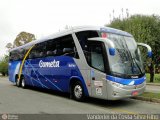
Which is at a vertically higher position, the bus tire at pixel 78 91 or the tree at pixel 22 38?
the tree at pixel 22 38

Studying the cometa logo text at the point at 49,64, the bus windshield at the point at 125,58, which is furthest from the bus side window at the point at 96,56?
the cometa logo text at the point at 49,64

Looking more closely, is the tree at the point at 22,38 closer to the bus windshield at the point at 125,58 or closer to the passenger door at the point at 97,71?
the bus windshield at the point at 125,58

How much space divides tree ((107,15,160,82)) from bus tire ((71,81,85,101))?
1562cm

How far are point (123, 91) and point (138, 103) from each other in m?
1.67

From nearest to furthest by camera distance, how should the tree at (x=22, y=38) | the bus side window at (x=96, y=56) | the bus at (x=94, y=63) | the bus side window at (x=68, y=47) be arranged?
the bus at (x=94, y=63), the bus side window at (x=96, y=56), the bus side window at (x=68, y=47), the tree at (x=22, y=38)

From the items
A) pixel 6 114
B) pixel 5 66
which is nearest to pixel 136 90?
pixel 6 114

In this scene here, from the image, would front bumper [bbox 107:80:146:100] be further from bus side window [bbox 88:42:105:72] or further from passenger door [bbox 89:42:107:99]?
bus side window [bbox 88:42:105:72]

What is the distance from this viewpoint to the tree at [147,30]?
31828mm

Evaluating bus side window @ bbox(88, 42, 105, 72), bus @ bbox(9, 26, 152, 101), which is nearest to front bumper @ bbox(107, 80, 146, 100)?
bus @ bbox(9, 26, 152, 101)

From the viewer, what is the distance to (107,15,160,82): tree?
1253 inches

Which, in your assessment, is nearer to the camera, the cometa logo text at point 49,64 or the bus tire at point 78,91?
the bus tire at point 78,91

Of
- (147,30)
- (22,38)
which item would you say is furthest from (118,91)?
(22,38)

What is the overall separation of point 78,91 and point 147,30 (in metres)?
24.1

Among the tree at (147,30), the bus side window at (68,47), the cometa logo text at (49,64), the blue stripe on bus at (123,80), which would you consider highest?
the tree at (147,30)
